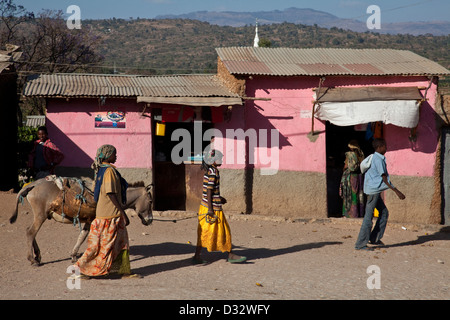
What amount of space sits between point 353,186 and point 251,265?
5219 millimetres

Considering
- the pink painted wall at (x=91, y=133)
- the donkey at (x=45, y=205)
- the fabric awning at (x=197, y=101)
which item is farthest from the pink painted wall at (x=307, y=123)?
the donkey at (x=45, y=205)

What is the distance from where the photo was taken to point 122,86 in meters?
11.8

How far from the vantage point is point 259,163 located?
1195 cm

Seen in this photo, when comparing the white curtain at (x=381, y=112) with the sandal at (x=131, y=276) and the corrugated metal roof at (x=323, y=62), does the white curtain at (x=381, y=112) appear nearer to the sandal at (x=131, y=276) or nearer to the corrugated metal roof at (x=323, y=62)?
the corrugated metal roof at (x=323, y=62)

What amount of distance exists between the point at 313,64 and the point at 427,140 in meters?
3.03

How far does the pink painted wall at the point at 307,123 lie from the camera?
39.2 ft

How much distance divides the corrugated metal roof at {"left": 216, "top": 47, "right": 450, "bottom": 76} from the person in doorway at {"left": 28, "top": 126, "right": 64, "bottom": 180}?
12.9ft

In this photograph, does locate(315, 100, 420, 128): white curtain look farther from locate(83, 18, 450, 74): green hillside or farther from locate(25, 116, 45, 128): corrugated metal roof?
locate(83, 18, 450, 74): green hillside

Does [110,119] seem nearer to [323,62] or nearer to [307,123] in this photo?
[307,123]

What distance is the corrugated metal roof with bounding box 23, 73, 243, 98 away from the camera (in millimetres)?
11203

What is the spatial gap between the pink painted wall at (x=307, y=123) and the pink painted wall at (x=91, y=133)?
2.34 metres

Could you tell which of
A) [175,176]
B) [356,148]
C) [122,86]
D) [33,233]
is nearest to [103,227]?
[33,233]

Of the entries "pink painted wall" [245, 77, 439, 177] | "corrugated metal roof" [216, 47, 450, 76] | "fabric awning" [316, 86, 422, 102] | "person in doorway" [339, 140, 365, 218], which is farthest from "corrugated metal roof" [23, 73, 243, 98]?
"person in doorway" [339, 140, 365, 218]
